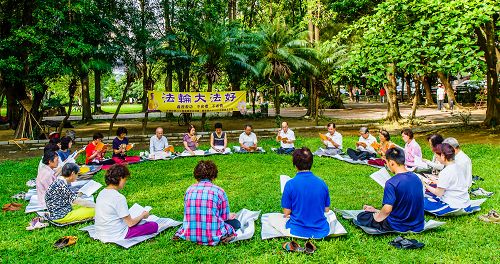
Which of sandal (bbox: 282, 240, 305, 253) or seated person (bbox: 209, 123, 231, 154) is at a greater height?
seated person (bbox: 209, 123, 231, 154)

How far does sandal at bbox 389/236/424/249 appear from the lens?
4.68 meters

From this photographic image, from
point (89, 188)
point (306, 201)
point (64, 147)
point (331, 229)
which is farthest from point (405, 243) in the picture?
point (64, 147)

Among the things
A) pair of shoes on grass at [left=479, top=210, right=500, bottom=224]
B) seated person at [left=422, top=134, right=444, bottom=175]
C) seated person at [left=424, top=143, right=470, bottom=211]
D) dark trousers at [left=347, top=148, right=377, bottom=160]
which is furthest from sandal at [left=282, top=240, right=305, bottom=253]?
dark trousers at [left=347, top=148, right=377, bottom=160]

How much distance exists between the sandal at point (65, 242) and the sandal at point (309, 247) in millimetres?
3078

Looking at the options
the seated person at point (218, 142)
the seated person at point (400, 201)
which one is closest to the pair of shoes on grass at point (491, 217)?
the seated person at point (400, 201)

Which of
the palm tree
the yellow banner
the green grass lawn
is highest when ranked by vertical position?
the palm tree

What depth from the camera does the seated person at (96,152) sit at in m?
9.89

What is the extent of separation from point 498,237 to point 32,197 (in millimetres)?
7721

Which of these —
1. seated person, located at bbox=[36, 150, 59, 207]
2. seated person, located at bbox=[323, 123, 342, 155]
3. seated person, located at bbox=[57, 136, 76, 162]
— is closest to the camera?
seated person, located at bbox=[36, 150, 59, 207]

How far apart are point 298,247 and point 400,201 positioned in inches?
56.8

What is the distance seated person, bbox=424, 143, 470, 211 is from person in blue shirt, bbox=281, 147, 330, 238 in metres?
2.00

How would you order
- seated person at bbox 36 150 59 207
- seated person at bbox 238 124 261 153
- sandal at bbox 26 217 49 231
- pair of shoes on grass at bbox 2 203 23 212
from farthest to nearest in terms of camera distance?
seated person at bbox 238 124 261 153 → pair of shoes on grass at bbox 2 203 23 212 → seated person at bbox 36 150 59 207 → sandal at bbox 26 217 49 231

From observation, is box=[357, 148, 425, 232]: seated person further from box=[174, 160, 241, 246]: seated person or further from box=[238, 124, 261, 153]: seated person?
box=[238, 124, 261, 153]: seated person

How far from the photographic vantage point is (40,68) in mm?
13477
